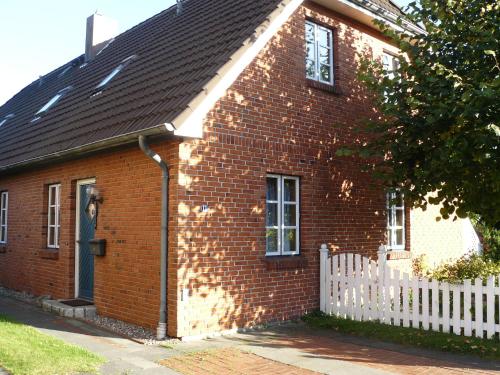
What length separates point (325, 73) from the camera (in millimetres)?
10586

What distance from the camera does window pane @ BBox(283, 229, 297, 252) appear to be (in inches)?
368

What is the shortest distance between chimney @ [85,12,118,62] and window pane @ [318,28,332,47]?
28.3 ft

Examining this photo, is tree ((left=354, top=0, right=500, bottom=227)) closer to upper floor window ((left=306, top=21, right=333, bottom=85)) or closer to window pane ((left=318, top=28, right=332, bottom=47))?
upper floor window ((left=306, top=21, right=333, bottom=85))

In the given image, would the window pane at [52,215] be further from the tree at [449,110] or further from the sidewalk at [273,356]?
the tree at [449,110]

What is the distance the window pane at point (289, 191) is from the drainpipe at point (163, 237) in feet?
8.15

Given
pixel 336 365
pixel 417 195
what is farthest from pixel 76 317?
pixel 417 195

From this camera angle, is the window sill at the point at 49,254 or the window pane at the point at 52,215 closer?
the window sill at the point at 49,254

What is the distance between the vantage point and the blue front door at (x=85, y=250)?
10184mm

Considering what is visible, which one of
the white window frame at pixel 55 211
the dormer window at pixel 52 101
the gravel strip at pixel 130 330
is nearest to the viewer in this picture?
the gravel strip at pixel 130 330

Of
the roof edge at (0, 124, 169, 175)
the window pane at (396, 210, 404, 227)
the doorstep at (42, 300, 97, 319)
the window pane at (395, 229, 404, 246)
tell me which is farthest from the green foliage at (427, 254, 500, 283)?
the roof edge at (0, 124, 169, 175)

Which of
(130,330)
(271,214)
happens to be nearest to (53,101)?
(271,214)

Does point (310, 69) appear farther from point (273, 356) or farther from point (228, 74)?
point (273, 356)

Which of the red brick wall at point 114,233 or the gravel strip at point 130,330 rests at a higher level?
the red brick wall at point 114,233

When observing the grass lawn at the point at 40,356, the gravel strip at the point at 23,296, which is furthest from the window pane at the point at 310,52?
the gravel strip at the point at 23,296
